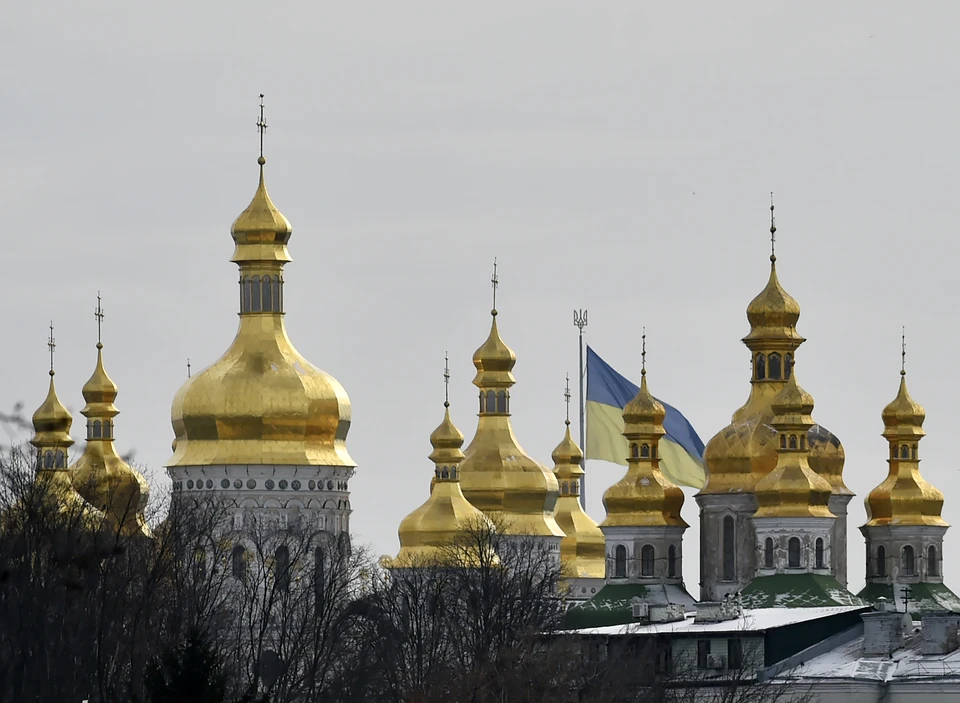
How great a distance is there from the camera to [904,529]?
82188 mm

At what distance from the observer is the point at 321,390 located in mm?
81750

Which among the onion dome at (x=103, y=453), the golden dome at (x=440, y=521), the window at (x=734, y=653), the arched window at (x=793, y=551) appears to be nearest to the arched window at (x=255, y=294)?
the onion dome at (x=103, y=453)

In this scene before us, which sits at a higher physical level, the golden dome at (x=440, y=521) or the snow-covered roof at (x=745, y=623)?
the golden dome at (x=440, y=521)

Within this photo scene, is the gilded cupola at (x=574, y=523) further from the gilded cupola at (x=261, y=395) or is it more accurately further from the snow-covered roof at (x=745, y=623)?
the snow-covered roof at (x=745, y=623)

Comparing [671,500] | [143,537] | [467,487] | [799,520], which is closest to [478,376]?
[467,487]

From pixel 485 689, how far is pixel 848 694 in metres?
14.8

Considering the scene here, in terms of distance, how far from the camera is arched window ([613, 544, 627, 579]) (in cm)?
8356

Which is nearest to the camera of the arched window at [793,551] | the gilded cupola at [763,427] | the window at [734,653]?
the window at [734,653]

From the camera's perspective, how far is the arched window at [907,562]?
269 feet

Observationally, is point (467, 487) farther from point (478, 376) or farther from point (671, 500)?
point (671, 500)

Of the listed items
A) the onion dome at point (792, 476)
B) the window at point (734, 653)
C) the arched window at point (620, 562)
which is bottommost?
the window at point (734, 653)

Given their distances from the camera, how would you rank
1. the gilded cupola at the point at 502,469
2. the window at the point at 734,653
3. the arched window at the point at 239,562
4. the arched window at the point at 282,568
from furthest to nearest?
the gilded cupola at the point at 502,469
the arched window at the point at 239,562
the arched window at the point at 282,568
the window at the point at 734,653

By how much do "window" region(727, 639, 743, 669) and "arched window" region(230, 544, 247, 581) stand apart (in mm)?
8993

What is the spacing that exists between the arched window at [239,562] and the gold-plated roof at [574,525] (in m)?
15.8
